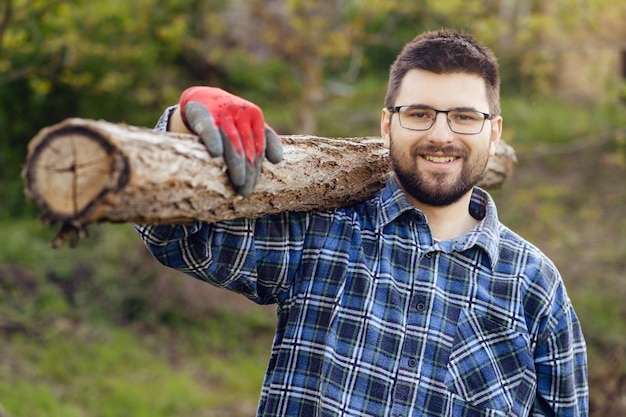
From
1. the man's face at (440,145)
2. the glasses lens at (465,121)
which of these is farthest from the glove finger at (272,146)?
the glasses lens at (465,121)

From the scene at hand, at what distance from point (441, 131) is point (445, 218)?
304mm

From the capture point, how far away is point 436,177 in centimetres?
212

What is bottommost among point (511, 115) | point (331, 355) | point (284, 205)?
point (331, 355)

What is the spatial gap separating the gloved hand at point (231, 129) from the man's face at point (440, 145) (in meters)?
0.53

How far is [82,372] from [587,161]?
674 cm

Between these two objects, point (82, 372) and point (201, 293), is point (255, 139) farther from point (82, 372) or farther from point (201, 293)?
point (201, 293)

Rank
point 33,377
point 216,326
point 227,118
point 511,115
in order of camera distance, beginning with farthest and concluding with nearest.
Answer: point 511,115 < point 216,326 < point 33,377 < point 227,118

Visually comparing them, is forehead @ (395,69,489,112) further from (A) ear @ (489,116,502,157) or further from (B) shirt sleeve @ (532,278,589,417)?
(B) shirt sleeve @ (532,278,589,417)

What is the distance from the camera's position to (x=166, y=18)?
655 cm

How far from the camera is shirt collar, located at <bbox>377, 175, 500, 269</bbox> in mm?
2180

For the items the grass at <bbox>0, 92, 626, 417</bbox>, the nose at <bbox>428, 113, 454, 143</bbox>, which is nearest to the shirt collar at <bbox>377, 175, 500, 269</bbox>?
the nose at <bbox>428, 113, 454, 143</bbox>

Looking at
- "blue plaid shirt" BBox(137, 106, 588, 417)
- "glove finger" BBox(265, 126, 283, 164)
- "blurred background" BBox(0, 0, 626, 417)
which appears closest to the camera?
"glove finger" BBox(265, 126, 283, 164)

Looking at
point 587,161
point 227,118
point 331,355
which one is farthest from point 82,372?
point 587,161

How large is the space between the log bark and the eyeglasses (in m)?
0.33
